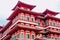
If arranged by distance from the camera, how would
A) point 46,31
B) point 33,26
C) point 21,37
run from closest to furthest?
point 21,37 < point 33,26 < point 46,31

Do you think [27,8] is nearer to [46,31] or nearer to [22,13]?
[22,13]

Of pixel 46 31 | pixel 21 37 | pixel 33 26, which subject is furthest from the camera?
pixel 46 31

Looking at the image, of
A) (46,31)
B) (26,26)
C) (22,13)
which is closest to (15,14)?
(22,13)

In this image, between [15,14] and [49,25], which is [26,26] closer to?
[15,14]

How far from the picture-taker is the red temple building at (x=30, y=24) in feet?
149

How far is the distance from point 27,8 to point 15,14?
3561 mm

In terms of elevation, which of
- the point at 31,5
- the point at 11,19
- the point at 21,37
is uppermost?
the point at 31,5

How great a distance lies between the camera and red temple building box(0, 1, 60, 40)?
149 feet

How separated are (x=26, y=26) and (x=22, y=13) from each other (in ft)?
12.8

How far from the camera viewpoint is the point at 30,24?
1845 inches

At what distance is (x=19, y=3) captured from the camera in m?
48.4

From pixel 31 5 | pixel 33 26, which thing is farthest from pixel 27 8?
pixel 33 26

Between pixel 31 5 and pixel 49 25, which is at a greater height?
pixel 31 5

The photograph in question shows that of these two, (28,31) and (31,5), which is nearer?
(28,31)
